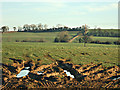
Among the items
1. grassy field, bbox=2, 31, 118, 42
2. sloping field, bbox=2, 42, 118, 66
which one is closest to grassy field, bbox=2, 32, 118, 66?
sloping field, bbox=2, 42, 118, 66

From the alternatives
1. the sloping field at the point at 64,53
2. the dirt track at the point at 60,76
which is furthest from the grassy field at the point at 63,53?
the dirt track at the point at 60,76

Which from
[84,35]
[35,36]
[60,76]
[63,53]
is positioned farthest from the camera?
[35,36]

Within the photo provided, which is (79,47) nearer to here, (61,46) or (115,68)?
(61,46)

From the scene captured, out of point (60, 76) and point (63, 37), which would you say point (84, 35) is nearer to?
point (63, 37)

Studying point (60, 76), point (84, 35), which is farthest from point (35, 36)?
point (60, 76)

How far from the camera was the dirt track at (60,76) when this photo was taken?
328 inches

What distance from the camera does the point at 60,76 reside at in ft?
29.2

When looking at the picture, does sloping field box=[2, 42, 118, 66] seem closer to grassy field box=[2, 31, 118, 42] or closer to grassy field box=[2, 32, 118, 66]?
grassy field box=[2, 32, 118, 66]

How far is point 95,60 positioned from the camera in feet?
37.9

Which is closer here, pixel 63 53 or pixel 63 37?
Result: pixel 63 53

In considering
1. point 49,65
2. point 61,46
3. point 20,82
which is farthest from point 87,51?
point 20,82

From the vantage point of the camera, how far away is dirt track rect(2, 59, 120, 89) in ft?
27.3

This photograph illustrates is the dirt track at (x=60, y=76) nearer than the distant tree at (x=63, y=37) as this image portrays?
Yes

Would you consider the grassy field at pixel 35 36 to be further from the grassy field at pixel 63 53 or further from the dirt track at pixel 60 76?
the dirt track at pixel 60 76
